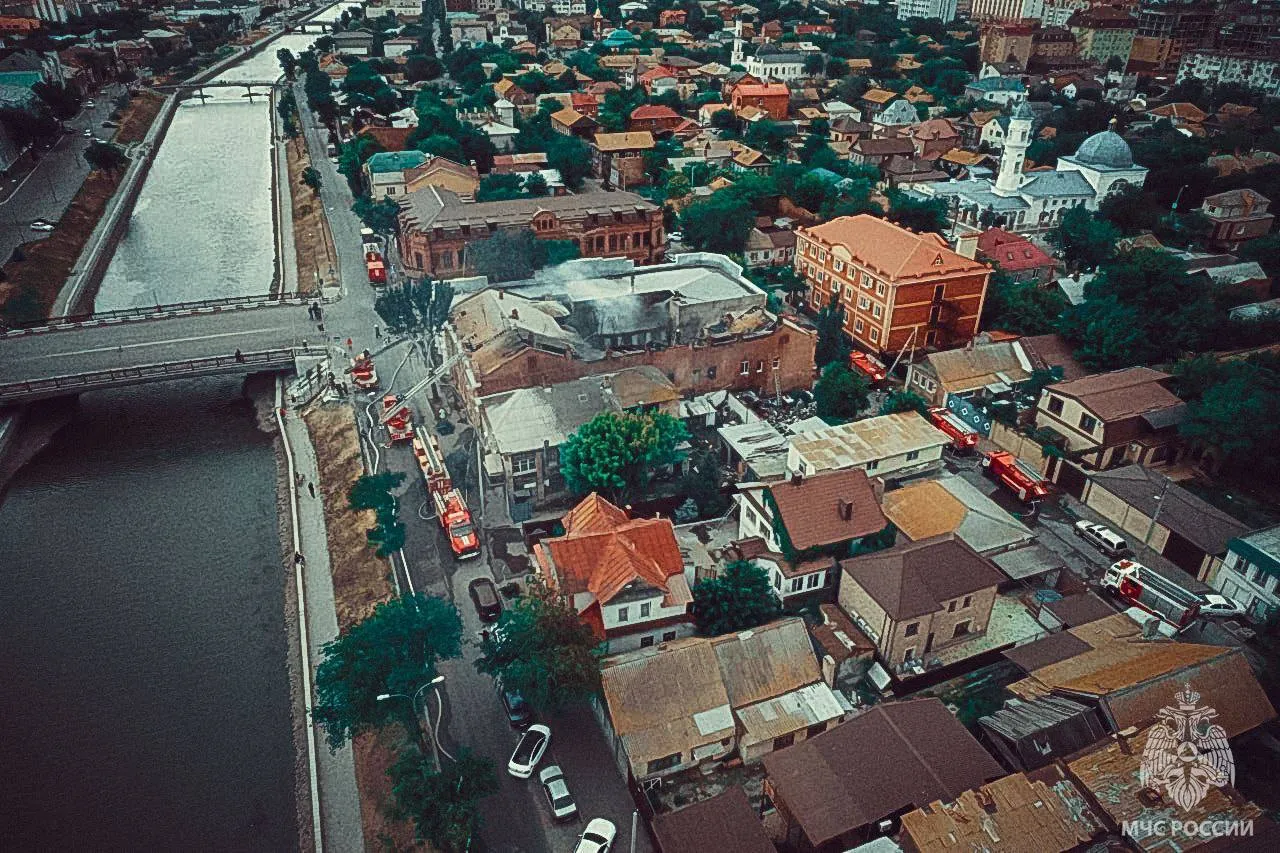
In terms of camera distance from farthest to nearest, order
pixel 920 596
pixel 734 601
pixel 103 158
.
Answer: pixel 103 158
pixel 734 601
pixel 920 596

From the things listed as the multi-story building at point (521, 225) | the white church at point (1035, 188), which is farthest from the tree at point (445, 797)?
the white church at point (1035, 188)

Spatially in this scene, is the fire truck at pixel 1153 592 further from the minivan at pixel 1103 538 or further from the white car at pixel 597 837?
the white car at pixel 597 837

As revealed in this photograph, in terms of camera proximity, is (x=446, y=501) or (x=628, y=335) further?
(x=628, y=335)

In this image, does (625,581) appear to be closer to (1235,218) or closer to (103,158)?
(1235,218)

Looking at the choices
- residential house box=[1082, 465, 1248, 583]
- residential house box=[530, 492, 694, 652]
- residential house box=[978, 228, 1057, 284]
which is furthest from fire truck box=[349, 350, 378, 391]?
residential house box=[978, 228, 1057, 284]

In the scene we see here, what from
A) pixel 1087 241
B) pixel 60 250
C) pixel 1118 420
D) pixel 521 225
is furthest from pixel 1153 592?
pixel 60 250

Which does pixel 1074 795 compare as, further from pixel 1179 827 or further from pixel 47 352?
pixel 47 352
